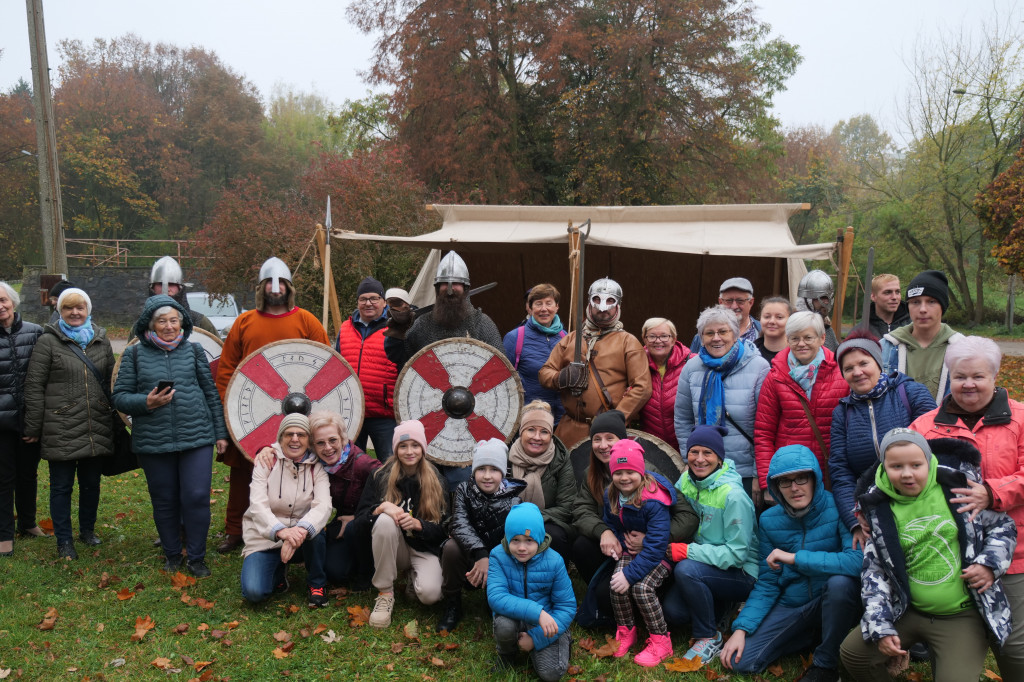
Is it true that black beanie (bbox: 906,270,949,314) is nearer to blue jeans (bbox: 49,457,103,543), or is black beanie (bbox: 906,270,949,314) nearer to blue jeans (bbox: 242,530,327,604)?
blue jeans (bbox: 242,530,327,604)

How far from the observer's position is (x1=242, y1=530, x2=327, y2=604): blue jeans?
12.5ft

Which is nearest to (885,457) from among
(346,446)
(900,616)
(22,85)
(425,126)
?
(900,616)

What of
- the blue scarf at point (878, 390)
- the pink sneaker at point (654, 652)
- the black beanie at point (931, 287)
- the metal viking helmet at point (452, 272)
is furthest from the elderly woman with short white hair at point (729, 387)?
the metal viking helmet at point (452, 272)

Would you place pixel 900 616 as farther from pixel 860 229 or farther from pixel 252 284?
pixel 860 229

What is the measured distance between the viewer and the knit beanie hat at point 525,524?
126 inches

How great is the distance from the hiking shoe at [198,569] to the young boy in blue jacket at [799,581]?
2.75m

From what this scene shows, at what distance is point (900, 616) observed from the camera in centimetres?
279

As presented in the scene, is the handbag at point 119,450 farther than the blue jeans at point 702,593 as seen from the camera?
Yes

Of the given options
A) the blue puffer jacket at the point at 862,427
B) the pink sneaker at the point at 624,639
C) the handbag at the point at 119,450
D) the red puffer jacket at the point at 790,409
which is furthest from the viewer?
the handbag at the point at 119,450

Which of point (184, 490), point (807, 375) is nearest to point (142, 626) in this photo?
point (184, 490)

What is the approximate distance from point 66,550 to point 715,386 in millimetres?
3784

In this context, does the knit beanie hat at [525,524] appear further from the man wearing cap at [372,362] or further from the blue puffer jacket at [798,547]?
Answer: the man wearing cap at [372,362]

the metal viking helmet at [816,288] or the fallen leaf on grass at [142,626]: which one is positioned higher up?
the metal viking helmet at [816,288]

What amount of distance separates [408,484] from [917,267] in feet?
77.3
